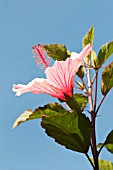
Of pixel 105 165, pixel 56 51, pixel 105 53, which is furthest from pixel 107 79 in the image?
pixel 105 165

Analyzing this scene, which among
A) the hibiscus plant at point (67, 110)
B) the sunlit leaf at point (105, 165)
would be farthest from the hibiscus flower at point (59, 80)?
the sunlit leaf at point (105, 165)

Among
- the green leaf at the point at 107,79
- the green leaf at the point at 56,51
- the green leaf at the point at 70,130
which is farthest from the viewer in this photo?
the green leaf at the point at 56,51

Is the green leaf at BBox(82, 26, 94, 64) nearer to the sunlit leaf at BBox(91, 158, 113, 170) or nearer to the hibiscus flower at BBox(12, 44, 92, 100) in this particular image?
the hibiscus flower at BBox(12, 44, 92, 100)

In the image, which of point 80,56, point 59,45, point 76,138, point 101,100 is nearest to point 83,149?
point 76,138

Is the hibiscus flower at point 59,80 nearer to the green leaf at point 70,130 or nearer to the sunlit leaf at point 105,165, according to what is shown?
the green leaf at point 70,130

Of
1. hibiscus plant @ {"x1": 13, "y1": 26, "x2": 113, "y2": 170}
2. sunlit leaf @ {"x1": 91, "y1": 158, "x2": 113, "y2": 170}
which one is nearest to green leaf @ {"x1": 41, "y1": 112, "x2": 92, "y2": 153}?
hibiscus plant @ {"x1": 13, "y1": 26, "x2": 113, "y2": 170}

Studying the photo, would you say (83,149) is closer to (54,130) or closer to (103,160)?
(54,130)
